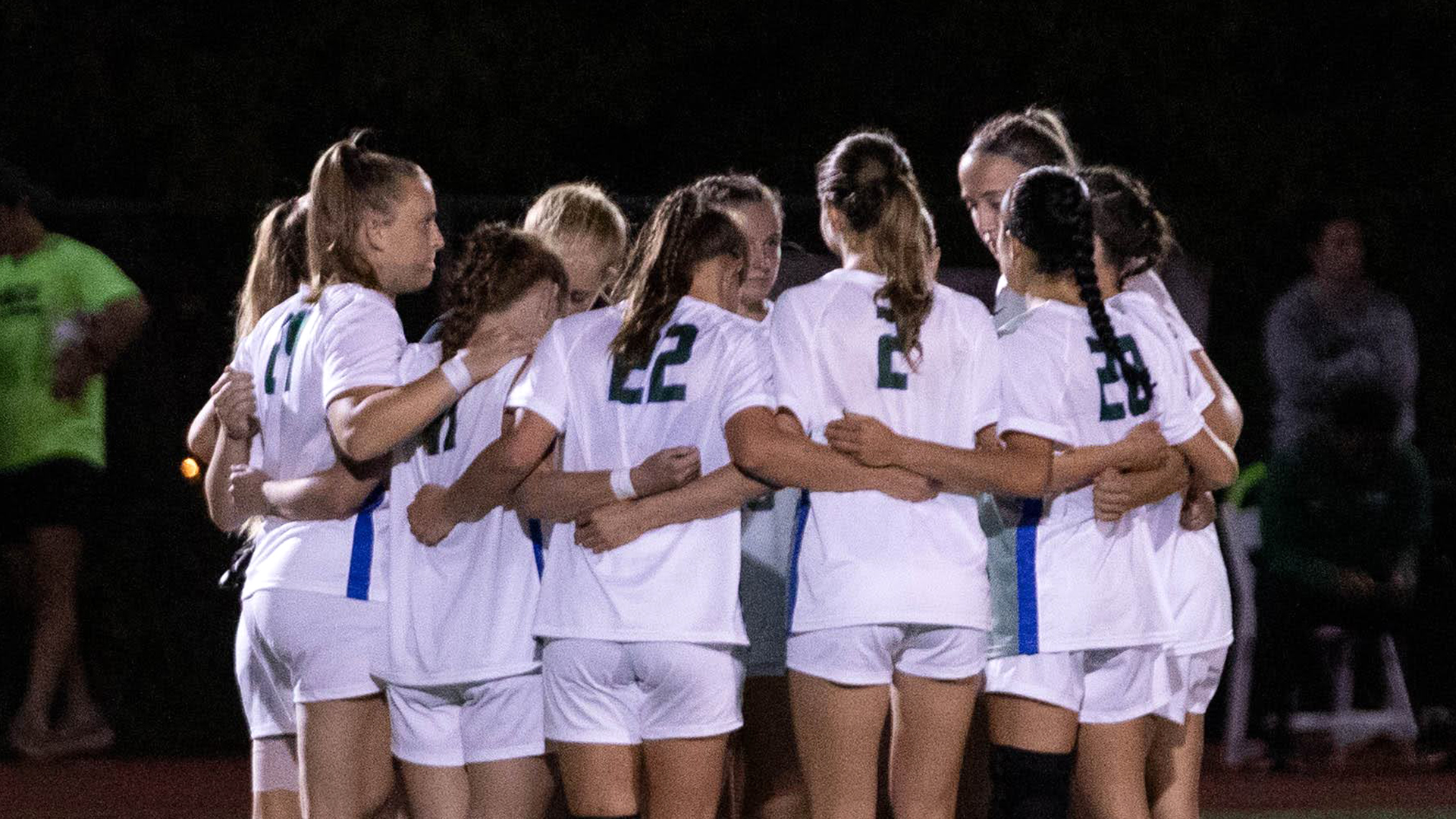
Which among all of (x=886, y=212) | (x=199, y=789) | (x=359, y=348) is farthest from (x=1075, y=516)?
(x=199, y=789)

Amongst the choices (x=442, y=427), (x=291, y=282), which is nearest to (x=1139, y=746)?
(x=442, y=427)

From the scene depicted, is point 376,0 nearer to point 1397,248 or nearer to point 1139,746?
point 1397,248

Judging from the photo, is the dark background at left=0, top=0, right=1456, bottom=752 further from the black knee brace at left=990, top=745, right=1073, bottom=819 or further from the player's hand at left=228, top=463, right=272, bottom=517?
the black knee brace at left=990, top=745, right=1073, bottom=819

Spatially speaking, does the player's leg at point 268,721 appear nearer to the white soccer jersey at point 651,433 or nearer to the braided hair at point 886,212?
the white soccer jersey at point 651,433

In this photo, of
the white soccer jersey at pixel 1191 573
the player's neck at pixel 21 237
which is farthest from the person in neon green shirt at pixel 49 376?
the white soccer jersey at pixel 1191 573

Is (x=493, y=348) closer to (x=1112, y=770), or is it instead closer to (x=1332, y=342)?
(x=1112, y=770)

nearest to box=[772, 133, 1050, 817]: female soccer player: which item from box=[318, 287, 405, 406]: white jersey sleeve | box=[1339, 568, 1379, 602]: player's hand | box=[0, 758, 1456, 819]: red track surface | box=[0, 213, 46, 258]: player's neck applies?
box=[318, 287, 405, 406]: white jersey sleeve

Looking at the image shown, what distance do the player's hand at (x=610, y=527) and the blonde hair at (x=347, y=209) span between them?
73 cm

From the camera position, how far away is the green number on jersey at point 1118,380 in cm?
421

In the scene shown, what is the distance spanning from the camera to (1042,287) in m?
4.27

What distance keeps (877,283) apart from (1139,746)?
119 centimetres

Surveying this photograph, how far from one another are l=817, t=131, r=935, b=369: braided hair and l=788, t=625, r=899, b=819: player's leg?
708 mm

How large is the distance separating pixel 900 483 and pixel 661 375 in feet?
1.79

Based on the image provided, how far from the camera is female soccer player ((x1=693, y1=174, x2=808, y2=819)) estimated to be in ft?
15.2
